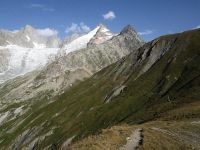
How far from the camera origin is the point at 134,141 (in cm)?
4681

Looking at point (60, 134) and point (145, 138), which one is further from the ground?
point (145, 138)

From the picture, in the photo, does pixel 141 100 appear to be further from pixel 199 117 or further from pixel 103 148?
pixel 103 148

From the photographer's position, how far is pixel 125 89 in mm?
194250

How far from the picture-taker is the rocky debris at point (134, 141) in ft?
145

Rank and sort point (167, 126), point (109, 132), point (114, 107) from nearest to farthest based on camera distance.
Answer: point (109, 132), point (167, 126), point (114, 107)

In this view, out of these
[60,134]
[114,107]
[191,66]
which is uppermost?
[191,66]

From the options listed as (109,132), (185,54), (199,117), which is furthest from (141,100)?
(109,132)

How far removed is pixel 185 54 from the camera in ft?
625

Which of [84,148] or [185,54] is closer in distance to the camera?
[84,148]

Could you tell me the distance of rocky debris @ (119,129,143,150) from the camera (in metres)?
44.1

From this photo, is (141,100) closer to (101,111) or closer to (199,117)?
(101,111)

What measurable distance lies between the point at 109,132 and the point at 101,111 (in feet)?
404

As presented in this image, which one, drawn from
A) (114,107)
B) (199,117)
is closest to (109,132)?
(199,117)

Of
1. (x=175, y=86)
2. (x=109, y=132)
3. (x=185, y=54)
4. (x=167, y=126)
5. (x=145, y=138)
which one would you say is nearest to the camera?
(x=145, y=138)
